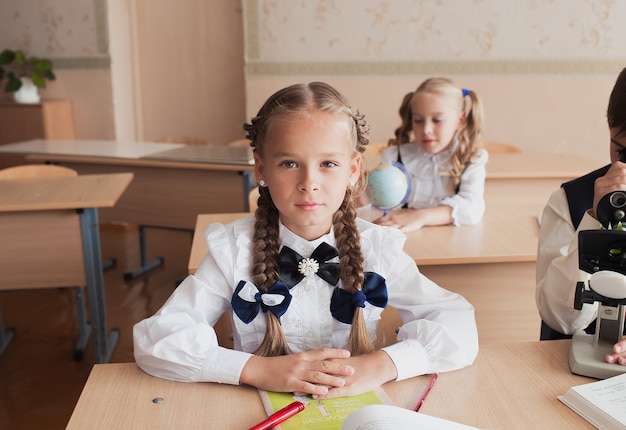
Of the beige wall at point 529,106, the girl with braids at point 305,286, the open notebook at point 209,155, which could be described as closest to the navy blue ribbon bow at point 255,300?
the girl with braids at point 305,286

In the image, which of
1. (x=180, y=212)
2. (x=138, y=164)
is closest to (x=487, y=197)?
(x=180, y=212)

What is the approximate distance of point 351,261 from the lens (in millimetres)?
1315

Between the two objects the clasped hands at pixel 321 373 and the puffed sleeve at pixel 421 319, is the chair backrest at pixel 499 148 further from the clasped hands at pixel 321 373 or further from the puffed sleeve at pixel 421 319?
the clasped hands at pixel 321 373

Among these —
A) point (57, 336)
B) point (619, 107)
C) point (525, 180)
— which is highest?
point (619, 107)

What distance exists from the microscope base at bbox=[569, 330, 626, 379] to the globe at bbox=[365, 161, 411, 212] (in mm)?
1113

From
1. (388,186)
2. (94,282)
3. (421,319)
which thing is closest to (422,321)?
(421,319)

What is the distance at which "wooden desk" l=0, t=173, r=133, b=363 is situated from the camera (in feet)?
8.79

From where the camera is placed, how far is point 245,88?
5.51 metres

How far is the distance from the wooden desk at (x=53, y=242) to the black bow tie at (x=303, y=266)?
154 centimetres

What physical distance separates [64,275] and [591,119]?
412cm

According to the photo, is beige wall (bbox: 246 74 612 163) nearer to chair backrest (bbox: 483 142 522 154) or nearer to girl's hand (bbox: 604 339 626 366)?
chair backrest (bbox: 483 142 522 154)

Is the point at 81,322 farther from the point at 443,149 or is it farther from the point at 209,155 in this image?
the point at 443,149

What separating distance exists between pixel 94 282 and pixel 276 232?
67.2 inches

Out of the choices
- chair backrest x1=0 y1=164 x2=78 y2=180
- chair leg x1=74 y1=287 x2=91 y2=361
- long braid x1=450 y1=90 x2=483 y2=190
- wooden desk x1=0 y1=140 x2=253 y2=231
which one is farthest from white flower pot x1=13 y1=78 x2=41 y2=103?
long braid x1=450 y1=90 x2=483 y2=190
